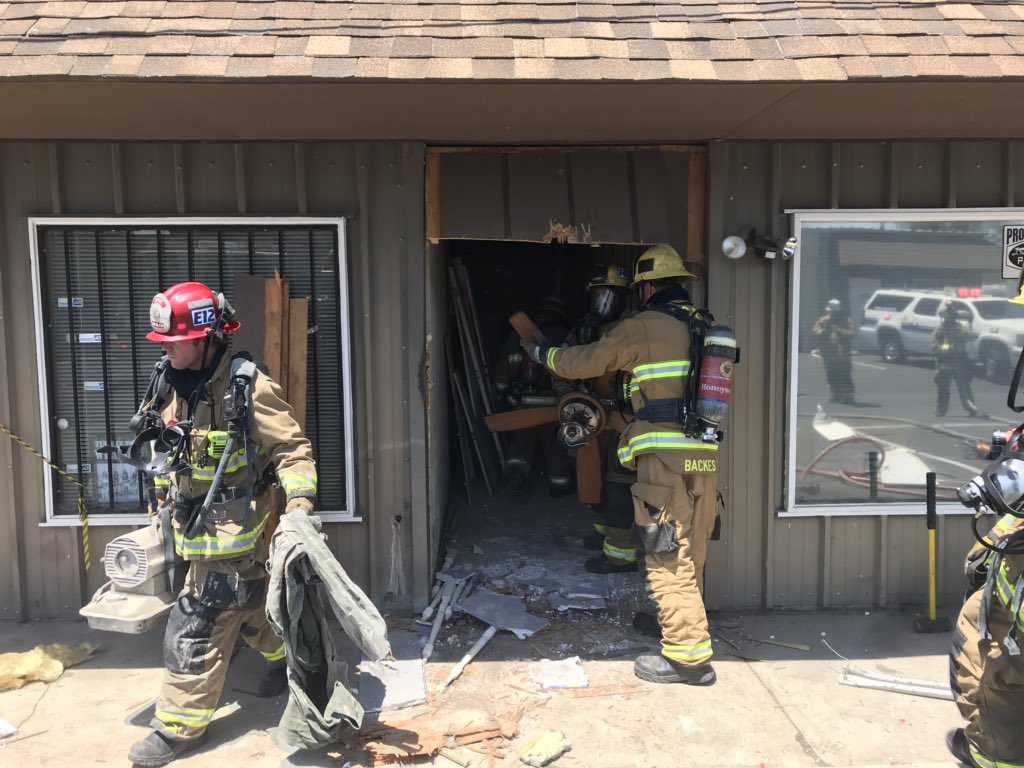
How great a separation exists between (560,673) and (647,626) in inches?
28.7

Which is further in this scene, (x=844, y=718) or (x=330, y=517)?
(x=330, y=517)

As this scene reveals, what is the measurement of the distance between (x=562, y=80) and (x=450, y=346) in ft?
12.4

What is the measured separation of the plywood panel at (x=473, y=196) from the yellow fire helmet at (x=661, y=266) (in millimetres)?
825

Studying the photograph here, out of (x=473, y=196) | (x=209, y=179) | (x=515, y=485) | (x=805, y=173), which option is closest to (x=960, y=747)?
(x=805, y=173)

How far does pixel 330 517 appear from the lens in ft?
15.5

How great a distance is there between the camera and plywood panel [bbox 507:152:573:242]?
4.52 meters

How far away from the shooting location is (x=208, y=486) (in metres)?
3.60

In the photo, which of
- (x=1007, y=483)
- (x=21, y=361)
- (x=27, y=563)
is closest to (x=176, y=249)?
(x=21, y=361)

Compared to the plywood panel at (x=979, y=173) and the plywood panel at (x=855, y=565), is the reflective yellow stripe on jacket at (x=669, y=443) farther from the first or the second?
the plywood panel at (x=979, y=173)

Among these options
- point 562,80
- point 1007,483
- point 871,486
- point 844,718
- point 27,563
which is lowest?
point 844,718

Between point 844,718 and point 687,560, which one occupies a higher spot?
point 687,560

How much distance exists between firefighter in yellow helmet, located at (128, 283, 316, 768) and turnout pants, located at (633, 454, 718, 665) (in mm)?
1800

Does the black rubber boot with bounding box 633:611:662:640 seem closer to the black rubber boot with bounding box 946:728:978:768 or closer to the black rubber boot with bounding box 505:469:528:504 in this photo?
the black rubber boot with bounding box 946:728:978:768

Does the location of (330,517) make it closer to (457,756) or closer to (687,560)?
(457,756)
